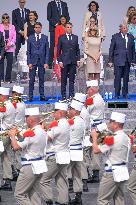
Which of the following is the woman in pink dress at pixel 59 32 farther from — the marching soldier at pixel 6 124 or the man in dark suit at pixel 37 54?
the marching soldier at pixel 6 124

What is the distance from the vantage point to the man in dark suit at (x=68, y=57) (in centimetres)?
2509

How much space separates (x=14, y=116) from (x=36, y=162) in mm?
3763

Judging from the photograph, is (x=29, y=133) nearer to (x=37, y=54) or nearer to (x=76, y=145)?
(x=76, y=145)

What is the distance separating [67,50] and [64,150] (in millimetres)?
7477

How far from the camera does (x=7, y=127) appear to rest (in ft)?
66.1

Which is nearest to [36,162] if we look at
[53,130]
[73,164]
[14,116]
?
[53,130]

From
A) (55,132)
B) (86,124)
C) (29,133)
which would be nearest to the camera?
(29,133)

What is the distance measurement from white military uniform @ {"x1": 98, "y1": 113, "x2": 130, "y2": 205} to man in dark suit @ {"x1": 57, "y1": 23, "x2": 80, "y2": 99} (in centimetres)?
874

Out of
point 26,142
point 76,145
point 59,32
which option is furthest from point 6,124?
point 59,32

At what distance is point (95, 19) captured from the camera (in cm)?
2611

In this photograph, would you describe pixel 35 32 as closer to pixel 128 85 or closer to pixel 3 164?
pixel 128 85

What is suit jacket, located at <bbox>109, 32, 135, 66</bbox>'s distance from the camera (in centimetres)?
2556

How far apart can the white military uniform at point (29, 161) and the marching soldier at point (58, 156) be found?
959 mm

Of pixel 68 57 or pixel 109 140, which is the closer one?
pixel 109 140
